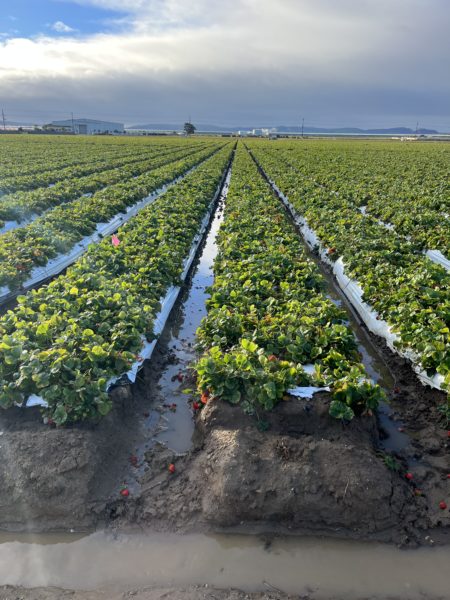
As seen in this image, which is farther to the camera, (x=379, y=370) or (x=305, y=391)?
(x=379, y=370)

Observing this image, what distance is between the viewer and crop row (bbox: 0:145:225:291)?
32.1 ft

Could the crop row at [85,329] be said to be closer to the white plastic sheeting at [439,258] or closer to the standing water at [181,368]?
the standing water at [181,368]

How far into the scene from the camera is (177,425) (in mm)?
5730

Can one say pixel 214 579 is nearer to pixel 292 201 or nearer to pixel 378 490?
pixel 378 490

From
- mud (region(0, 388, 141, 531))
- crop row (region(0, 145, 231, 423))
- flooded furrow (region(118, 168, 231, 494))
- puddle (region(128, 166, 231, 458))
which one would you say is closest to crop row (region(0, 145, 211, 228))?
crop row (region(0, 145, 231, 423))

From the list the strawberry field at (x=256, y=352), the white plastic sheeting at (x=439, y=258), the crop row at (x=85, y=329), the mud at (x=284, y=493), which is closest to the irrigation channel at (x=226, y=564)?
the mud at (x=284, y=493)

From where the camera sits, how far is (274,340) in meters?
6.07

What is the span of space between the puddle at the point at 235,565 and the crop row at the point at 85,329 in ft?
4.59

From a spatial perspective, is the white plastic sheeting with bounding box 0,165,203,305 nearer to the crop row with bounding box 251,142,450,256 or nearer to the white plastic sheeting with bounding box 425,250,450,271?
the crop row with bounding box 251,142,450,256

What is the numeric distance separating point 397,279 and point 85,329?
19.6 feet

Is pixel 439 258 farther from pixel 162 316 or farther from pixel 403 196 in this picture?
pixel 403 196

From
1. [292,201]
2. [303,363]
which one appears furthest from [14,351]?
[292,201]

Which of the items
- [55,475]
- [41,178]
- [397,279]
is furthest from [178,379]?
[41,178]

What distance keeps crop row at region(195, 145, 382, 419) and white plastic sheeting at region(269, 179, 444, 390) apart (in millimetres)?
912
